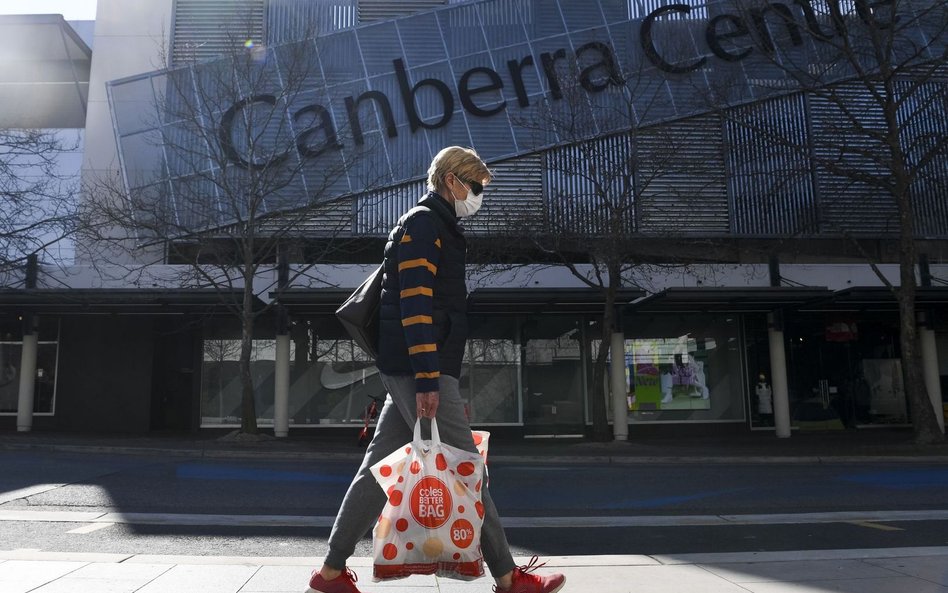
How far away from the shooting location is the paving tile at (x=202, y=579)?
3.75 meters

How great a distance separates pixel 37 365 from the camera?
66.2 ft

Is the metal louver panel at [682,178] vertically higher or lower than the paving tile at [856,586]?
higher

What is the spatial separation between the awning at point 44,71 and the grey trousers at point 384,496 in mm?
25222

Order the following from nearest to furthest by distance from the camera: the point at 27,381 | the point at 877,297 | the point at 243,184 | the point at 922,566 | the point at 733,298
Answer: the point at 922,566
the point at 243,184
the point at 733,298
the point at 877,297
the point at 27,381

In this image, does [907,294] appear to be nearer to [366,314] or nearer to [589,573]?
[589,573]

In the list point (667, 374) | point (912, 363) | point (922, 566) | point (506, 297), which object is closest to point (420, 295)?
point (922, 566)

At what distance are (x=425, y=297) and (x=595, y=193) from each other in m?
14.8

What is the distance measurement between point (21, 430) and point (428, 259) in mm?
18971

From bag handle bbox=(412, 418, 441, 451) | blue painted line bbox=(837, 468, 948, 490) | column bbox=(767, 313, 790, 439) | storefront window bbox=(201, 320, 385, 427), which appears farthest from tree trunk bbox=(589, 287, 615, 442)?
bag handle bbox=(412, 418, 441, 451)

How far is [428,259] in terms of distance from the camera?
3262 millimetres

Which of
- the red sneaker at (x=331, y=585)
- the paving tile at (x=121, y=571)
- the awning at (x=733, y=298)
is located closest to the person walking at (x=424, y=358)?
the red sneaker at (x=331, y=585)

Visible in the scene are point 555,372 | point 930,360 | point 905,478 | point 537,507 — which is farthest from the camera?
point 555,372

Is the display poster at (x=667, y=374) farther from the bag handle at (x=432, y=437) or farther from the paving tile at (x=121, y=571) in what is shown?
the bag handle at (x=432, y=437)

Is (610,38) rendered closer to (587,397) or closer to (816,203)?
(816,203)
